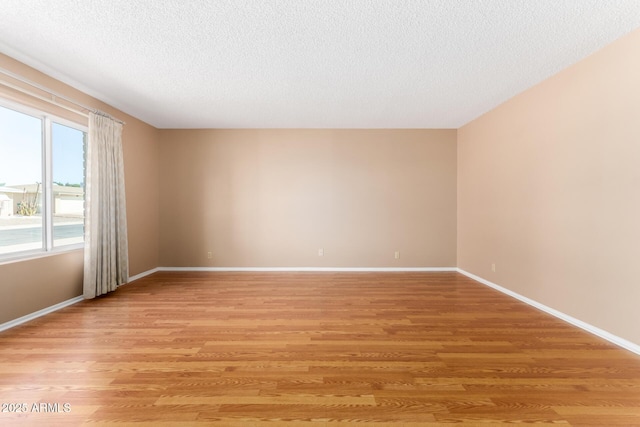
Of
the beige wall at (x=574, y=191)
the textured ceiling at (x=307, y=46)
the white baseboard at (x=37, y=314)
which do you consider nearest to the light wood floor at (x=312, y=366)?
the white baseboard at (x=37, y=314)

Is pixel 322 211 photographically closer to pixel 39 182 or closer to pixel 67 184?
pixel 67 184

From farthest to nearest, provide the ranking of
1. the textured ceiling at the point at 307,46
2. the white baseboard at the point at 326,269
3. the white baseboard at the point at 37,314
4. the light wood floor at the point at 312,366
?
the white baseboard at the point at 326,269 < the white baseboard at the point at 37,314 < the textured ceiling at the point at 307,46 < the light wood floor at the point at 312,366

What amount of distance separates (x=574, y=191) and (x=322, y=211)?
3692 millimetres

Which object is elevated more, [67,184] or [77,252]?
[67,184]

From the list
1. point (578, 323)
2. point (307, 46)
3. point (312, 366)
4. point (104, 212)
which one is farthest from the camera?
point (104, 212)

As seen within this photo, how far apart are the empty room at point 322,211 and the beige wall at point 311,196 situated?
0.04 m

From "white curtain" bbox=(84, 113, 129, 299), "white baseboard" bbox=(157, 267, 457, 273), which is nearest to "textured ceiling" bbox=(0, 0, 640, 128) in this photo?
"white curtain" bbox=(84, 113, 129, 299)

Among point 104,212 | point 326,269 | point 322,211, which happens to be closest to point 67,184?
point 104,212

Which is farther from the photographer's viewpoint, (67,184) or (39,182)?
(67,184)

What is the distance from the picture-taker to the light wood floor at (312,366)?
5.52 feet

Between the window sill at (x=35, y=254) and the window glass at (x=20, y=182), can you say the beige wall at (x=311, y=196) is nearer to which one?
the window sill at (x=35, y=254)

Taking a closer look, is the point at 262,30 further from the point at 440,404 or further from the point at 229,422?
the point at 440,404

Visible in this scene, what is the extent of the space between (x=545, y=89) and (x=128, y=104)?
18.4 feet

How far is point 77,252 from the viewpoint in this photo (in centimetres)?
374
